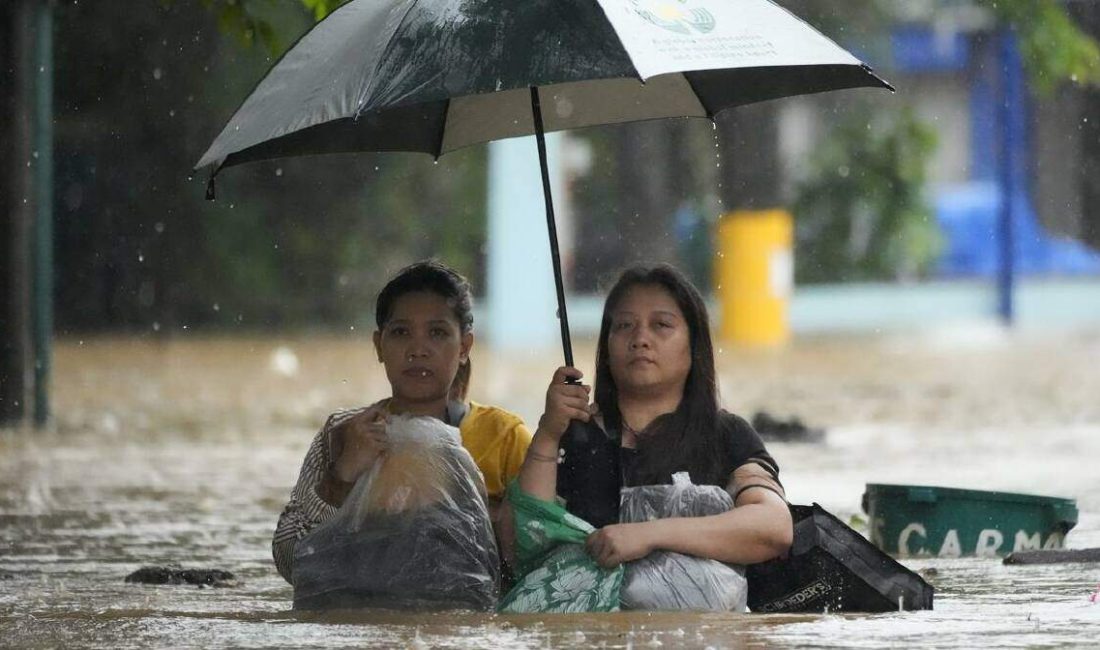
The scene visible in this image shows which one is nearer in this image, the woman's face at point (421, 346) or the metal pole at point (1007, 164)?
the woman's face at point (421, 346)

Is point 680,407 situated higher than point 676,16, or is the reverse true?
point 676,16

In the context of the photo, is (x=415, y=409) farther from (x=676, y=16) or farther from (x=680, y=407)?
(x=676, y=16)

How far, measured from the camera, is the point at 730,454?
5.52 m

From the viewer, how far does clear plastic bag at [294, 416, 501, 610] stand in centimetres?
547

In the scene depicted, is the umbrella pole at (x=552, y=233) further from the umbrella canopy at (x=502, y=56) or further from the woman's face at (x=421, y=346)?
the woman's face at (x=421, y=346)

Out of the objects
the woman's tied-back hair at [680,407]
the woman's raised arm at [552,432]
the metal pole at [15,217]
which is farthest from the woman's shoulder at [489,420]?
the metal pole at [15,217]

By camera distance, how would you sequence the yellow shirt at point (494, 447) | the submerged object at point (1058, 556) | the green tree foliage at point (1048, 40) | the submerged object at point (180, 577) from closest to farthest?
the yellow shirt at point (494, 447) → the submerged object at point (1058, 556) → the submerged object at point (180, 577) → the green tree foliage at point (1048, 40)

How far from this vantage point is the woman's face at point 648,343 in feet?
18.0

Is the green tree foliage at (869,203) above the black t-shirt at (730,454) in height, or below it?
above

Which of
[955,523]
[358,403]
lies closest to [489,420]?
[955,523]

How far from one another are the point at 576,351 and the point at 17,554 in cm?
1212

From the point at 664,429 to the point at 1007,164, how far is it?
17.9 metres

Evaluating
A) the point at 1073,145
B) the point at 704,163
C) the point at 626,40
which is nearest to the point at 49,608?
the point at 626,40

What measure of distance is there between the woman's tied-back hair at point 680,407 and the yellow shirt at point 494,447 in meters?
0.34
